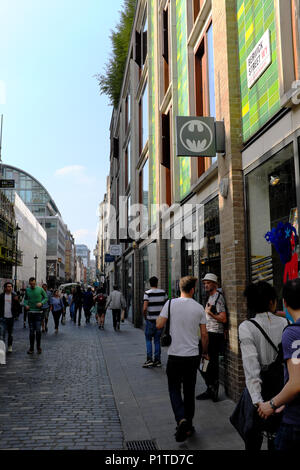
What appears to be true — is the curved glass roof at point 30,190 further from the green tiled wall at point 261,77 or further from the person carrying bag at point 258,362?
the person carrying bag at point 258,362

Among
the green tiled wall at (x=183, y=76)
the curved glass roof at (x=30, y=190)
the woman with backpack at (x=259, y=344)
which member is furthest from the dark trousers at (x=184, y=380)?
the curved glass roof at (x=30, y=190)

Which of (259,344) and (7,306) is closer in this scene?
(259,344)

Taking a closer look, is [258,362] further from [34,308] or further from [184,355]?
[34,308]

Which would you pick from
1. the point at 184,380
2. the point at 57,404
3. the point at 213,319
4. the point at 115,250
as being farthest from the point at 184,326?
the point at 115,250

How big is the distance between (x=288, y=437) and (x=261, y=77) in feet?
15.9

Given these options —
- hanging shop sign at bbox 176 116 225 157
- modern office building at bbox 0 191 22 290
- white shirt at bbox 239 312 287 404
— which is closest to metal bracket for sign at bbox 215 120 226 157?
hanging shop sign at bbox 176 116 225 157

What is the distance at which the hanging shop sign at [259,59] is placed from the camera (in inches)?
217

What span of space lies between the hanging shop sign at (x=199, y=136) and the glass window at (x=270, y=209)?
938mm

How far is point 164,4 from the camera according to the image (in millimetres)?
13594

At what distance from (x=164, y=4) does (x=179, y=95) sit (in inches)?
181

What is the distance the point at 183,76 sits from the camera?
417 inches

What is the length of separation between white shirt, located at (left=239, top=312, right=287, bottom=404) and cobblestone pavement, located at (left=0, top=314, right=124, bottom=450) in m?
2.10
